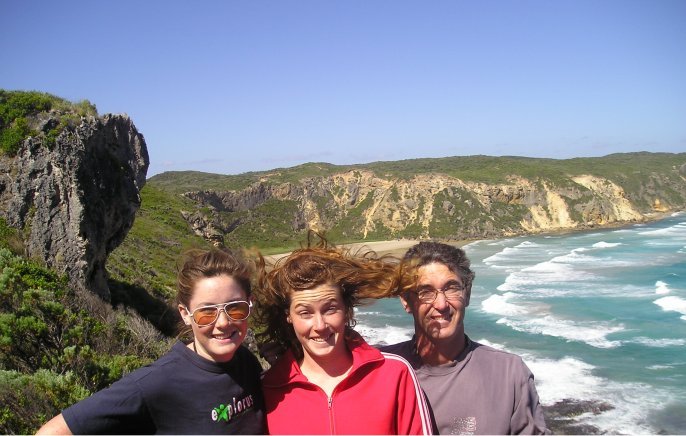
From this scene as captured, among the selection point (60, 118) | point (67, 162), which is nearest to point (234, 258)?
point (67, 162)

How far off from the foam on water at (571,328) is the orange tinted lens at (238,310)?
2305 cm

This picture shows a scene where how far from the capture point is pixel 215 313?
8.44 feet

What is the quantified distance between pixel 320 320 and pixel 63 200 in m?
10.6

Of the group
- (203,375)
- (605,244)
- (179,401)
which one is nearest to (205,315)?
(203,375)

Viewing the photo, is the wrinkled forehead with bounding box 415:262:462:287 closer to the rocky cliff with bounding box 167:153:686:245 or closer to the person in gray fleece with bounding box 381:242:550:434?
the person in gray fleece with bounding box 381:242:550:434

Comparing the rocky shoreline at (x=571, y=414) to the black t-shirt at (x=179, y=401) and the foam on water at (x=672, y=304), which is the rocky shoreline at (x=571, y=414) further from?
the black t-shirt at (x=179, y=401)

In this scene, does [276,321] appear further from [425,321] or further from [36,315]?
[36,315]

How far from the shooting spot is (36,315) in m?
7.50

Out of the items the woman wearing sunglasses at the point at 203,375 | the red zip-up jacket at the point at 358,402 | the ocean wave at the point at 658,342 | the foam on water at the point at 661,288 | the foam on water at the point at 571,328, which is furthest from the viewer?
the foam on water at the point at 661,288

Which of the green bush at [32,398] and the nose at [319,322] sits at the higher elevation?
the nose at [319,322]

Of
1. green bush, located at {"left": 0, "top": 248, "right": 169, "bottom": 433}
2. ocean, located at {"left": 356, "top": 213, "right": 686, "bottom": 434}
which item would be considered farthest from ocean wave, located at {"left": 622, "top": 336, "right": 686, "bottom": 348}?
green bush, located at {"left": 0, "top": 248, "right": 169, "bottom": 433}

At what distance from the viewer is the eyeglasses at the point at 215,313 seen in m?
2.56

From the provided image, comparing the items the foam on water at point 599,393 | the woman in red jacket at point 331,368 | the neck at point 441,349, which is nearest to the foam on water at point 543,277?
the foam on water at point 599,393

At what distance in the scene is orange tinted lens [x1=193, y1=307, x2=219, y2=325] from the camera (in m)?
2.56
